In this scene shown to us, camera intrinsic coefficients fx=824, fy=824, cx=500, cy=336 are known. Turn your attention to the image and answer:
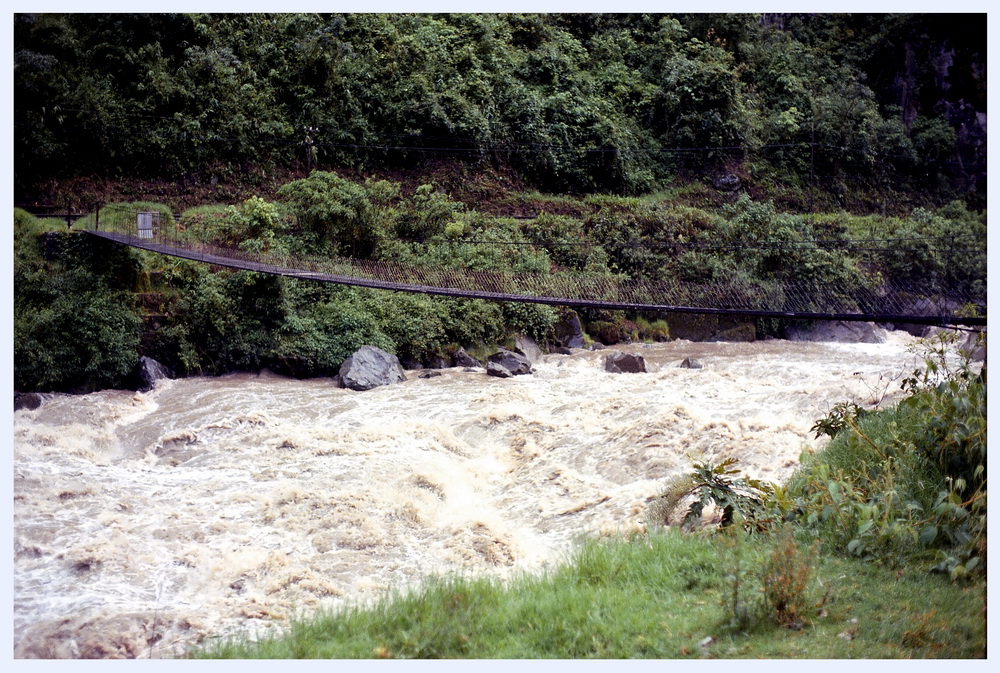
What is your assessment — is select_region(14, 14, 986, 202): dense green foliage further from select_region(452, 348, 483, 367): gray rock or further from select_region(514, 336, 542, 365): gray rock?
select_region(452, 348, 483, 367): gray rock

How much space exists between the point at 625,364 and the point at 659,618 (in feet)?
20.4

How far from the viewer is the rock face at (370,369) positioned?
877 centimetres

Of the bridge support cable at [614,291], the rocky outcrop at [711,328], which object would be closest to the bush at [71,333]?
the bridge support cable at [614,291]

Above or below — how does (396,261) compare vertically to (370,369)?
above

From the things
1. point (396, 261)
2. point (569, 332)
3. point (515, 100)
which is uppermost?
point (515, 100)

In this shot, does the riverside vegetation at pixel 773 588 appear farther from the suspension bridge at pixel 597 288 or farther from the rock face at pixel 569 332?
the rock face at pixel 569 332

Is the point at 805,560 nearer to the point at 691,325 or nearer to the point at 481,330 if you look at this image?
the point at 481,330

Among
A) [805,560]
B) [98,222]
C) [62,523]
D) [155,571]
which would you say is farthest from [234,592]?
[98,222]

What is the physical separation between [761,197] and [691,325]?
4442mm

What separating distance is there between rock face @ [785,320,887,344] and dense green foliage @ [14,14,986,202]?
6.63 ft

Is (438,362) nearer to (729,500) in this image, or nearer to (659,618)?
(729,500)

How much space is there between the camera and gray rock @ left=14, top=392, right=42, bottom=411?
7562 millimetres

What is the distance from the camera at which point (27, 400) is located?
7652mm

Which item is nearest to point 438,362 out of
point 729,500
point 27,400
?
point 27,400
